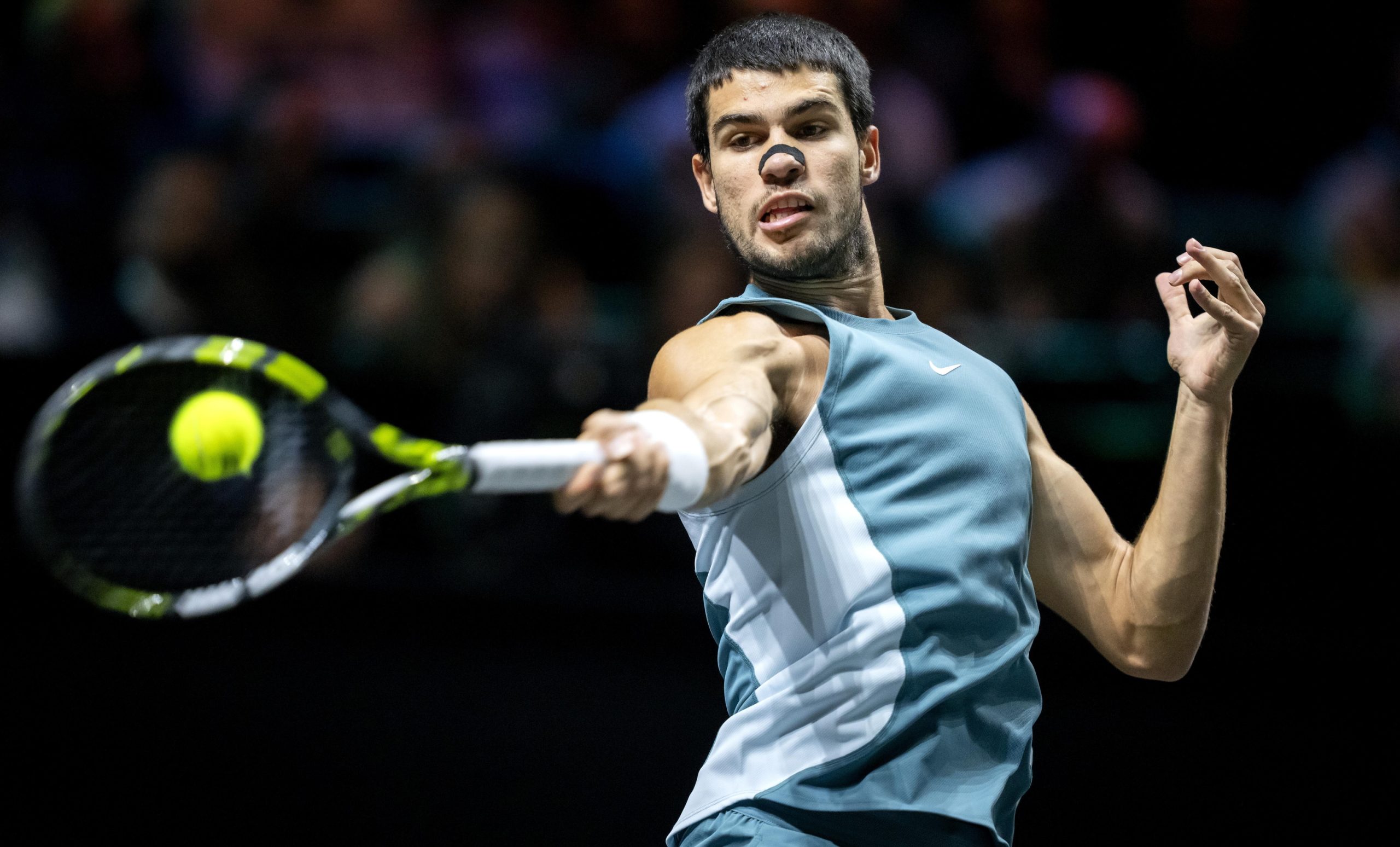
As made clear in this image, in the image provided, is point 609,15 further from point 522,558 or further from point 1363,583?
point 1363,583

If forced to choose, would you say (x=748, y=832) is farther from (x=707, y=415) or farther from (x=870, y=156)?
(x=870, y=156)

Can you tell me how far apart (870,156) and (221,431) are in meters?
1.34

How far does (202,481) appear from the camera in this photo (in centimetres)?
235

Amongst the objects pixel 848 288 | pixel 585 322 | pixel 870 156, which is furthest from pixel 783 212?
pixel 585 322

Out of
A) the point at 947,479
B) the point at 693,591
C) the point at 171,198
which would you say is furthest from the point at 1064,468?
the point at 171,198

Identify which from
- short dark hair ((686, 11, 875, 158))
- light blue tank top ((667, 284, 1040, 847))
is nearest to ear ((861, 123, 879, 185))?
short dark hair ((686, 11, 875, 158))

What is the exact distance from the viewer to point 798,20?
8.75 ft

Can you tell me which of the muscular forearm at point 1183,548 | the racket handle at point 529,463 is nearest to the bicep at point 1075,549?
the muscular forearm at point 1183,548

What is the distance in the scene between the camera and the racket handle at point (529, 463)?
5.97ft

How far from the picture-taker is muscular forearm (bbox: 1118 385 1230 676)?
104 inches

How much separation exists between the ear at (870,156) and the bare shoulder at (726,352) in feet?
1.77

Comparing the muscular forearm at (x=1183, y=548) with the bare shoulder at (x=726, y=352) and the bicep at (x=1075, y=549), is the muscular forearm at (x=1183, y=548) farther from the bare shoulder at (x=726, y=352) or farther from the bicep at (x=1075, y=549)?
the bare shoulder at (x=726, y=352)

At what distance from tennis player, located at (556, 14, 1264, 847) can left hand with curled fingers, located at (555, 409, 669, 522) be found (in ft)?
0.32

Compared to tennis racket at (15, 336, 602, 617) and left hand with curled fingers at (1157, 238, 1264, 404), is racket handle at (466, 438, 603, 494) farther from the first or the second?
left hand with curled fingers at (1157, 238, 1264, 404)
